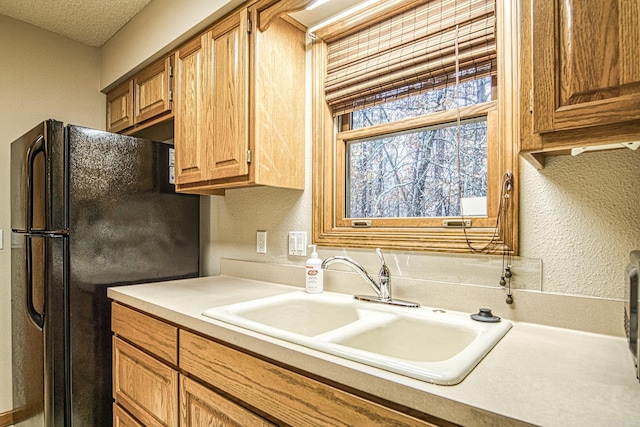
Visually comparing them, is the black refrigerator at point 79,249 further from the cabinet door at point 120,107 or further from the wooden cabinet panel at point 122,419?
the cabinet door at point 120,107

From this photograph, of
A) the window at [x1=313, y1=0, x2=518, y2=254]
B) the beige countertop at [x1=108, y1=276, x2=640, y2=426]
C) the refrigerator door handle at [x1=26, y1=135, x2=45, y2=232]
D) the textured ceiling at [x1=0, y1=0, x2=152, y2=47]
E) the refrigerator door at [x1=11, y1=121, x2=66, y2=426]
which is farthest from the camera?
the textured ceiling at [x1=0, y1=0, x2=152, y2=47]

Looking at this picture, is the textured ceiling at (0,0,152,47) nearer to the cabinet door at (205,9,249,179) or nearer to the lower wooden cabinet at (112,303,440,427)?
the cabinet door at (205,9,249,179)

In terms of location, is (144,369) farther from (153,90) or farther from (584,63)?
(584,63)

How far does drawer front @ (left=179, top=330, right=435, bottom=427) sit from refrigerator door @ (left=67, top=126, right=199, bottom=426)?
0.76 meters

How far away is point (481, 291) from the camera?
1.14m

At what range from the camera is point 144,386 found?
136 cm

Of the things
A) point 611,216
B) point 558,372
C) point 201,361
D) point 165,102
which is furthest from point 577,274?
point 165,102

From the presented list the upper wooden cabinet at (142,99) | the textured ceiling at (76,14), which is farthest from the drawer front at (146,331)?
the textured ceiling at (76,14)

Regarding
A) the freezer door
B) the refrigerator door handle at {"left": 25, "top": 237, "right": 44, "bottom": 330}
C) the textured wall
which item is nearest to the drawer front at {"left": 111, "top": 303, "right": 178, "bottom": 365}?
the refrigerator door handle at {"left": 25, "top": 237, "right": 44, "bottom": 330}

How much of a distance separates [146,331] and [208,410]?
461 millimetres

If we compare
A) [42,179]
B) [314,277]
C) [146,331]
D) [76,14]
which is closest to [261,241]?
[314,277]

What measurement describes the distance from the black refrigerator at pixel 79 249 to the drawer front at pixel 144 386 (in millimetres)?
195

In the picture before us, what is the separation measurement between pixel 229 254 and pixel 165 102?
36.4 inches

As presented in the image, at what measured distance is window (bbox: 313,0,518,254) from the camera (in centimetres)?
119
